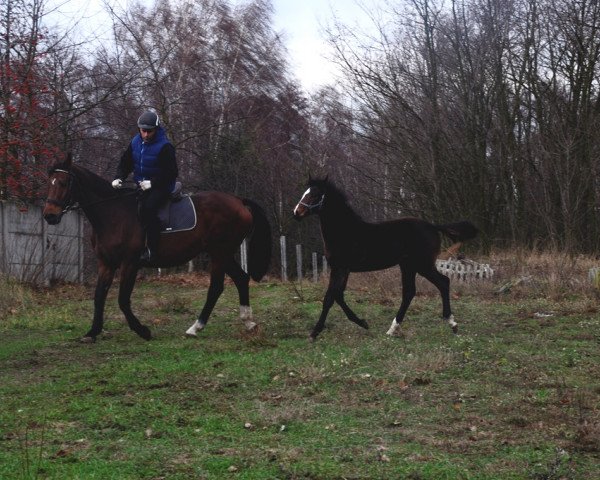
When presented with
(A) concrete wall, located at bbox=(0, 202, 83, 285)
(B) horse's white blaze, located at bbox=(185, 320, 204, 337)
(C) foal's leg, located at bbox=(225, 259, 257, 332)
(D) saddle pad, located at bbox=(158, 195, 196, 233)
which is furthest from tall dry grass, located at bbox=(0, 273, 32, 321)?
(C) foal's leg, located at bbox=(225, 259, 257, 332)

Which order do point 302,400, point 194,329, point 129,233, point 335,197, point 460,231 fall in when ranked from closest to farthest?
1. point 302,400
2. point 129,233
3. point 335,197
4. point 194,329
5. point 460,231

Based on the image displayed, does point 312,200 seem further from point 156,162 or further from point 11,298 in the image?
point 11,298

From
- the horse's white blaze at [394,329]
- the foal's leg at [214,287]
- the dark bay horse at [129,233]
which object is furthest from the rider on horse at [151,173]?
the horse's white blaze at [394,329]

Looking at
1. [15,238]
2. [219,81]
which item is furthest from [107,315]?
[219,81]

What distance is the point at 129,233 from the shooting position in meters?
10.7

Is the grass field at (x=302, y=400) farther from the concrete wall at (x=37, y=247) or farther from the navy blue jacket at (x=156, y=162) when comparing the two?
the concrete wall at (x=37, y=247)

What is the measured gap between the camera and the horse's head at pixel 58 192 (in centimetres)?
1034

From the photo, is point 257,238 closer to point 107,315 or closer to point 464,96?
point 107,315

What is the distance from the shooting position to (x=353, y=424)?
6297 mm

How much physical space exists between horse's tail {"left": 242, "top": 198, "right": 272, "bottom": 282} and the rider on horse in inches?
63.2

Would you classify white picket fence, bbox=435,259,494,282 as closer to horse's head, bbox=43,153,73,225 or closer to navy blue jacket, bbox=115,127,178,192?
navy blue jacket, bbox=115,127,178,192

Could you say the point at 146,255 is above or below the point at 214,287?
above

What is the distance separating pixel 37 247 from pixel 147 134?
974 centimetres

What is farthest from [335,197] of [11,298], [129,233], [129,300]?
[11,298]
